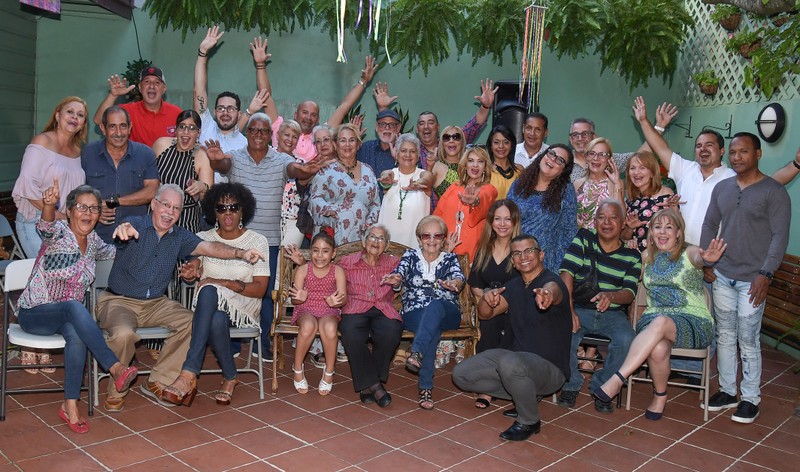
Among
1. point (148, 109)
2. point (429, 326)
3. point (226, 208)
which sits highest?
point (148, 109)

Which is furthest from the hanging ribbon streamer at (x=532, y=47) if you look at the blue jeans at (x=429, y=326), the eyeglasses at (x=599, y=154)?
the blue jeans at (x=429, y=326)

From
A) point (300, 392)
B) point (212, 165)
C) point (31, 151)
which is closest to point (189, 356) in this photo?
point (300, 392)

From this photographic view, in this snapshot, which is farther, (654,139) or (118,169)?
(654,139)

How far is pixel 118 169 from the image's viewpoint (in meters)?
4.95

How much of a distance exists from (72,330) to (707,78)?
21.6 ft

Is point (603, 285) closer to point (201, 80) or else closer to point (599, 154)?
point (599, 154)

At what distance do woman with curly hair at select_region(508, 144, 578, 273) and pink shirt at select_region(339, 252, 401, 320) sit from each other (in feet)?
3.22

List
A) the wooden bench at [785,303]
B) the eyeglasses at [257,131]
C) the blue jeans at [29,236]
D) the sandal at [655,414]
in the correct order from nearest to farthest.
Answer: the sandal at [655,414] → the blue jeans at [29,236] → the eyeglasses at [257,131] → the wooden bench at [785,303]

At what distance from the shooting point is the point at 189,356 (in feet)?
14.4

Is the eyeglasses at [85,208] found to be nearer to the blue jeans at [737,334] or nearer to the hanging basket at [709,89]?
the blue jeans at [737,334]

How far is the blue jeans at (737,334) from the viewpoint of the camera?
455 centimetres

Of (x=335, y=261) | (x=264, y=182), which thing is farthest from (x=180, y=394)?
(x=264, y=182)

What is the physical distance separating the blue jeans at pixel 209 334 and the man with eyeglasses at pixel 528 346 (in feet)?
4.67

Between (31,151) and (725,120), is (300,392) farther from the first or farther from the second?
(725,120)
